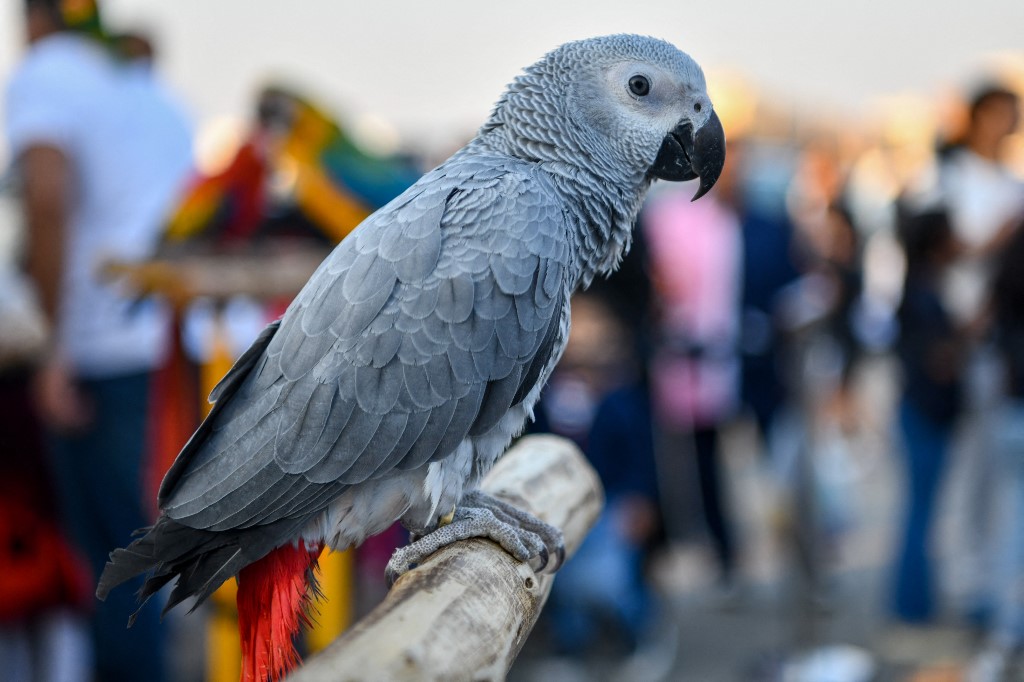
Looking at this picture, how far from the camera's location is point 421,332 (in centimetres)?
142

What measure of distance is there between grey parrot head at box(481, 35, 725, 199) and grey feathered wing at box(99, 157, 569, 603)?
5.5 inches

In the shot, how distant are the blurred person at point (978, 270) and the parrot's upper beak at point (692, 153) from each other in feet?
6.00

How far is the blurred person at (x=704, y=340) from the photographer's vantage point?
397cm

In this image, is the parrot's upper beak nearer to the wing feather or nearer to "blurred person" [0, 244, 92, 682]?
the wing feather

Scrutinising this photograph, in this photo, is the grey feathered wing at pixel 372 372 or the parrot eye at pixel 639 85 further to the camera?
the parrot eye at pixel 639 85

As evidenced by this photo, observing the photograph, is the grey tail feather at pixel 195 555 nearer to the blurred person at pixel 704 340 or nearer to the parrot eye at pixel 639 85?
the parrot eye at pixel 639 85

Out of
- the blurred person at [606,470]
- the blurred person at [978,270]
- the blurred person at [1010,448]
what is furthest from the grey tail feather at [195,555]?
the blurred person at [978,270]

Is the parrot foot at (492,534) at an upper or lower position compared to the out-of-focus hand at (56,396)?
upper

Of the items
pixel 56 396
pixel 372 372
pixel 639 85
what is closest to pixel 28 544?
pixel 56 396

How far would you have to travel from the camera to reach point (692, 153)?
65.0 inches

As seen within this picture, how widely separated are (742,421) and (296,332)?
3031 mm

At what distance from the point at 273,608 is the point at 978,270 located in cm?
279

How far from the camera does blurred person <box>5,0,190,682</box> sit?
8.32 ft

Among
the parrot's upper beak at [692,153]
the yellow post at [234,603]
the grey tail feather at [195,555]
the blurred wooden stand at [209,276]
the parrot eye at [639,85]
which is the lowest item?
the yellow post at [234,603]
